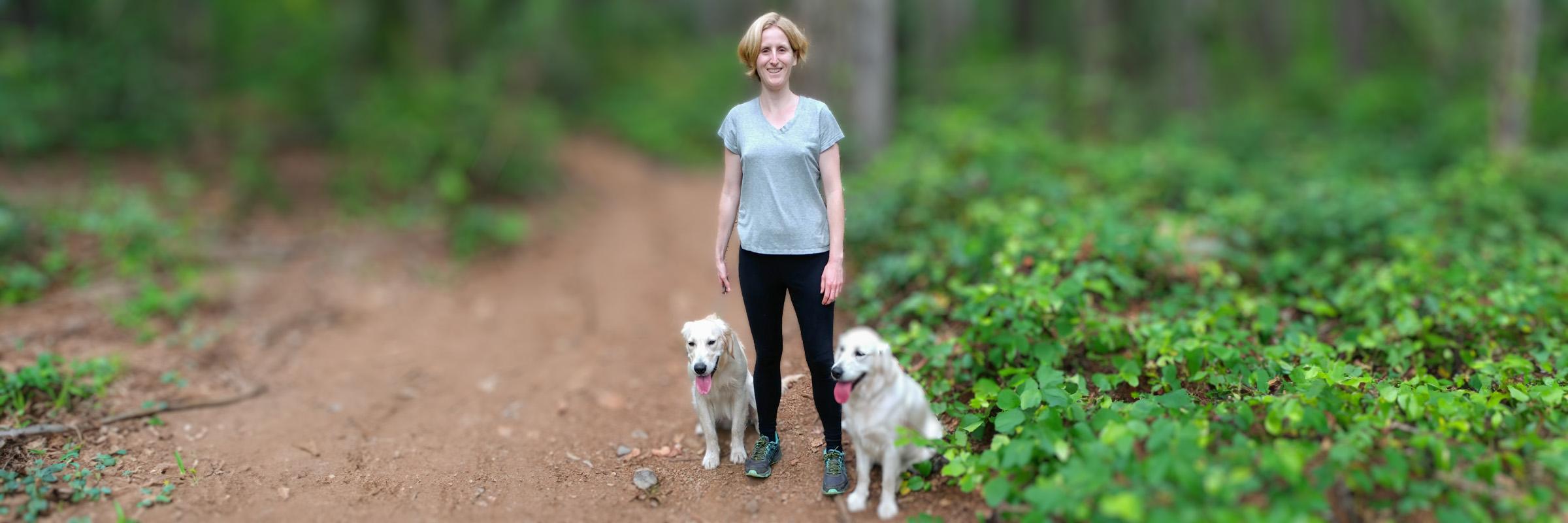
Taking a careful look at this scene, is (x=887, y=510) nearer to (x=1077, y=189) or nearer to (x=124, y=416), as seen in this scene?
(x=124, y=416)

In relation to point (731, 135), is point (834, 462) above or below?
below

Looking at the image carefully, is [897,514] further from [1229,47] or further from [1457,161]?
[1229,47]

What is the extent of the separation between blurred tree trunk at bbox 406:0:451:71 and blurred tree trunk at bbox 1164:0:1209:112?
12320 millimetres

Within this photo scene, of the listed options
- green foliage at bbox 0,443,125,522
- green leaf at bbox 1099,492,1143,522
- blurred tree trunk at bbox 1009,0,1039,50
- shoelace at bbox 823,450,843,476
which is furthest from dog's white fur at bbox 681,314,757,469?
blurred tree trunk at bbox 1009,0,1039,50

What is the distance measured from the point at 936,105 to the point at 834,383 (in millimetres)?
11055

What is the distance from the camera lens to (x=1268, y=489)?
108 inches

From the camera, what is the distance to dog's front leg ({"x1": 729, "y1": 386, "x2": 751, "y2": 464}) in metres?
3.89

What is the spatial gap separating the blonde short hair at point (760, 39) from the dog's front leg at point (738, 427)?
151 cm

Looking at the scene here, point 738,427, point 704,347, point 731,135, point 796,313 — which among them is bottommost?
point 738,427

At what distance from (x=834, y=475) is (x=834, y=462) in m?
0.06

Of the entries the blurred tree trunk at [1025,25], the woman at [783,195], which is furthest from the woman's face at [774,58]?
the blurred tree trunk at [1025,25]

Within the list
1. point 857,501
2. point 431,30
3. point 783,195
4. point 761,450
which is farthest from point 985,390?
point 431,30

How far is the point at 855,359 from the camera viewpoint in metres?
3.19

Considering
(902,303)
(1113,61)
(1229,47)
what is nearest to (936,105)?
(1113,61)
